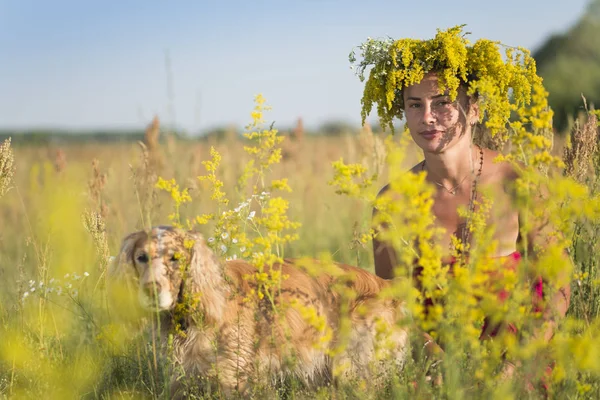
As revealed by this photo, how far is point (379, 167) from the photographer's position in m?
4.73

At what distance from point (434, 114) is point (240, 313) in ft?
5.82

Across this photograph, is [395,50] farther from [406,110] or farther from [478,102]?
[478,102]

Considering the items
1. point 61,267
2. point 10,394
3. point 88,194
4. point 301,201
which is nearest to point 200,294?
point 10,394

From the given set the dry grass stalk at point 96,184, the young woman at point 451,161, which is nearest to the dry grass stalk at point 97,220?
the dry grass stalk at point 96,184

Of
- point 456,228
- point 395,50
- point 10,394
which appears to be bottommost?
point 10,394

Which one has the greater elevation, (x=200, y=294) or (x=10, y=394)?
(x=200, y=294)

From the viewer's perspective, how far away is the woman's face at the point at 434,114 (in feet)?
12.8

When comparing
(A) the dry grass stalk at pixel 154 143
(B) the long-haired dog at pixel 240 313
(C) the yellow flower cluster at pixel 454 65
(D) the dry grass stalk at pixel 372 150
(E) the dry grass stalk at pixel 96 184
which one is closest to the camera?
(B) the long-haired dog at pixel 240 313

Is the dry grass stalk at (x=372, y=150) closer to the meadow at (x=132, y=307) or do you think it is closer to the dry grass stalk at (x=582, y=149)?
the meadow at (x=132, y=307)

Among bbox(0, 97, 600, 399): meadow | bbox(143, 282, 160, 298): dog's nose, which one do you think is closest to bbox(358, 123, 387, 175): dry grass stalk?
bbox(0, 97, 600, 399): meadow

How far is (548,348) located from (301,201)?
536 centimetres

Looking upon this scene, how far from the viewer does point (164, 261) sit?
3.02m

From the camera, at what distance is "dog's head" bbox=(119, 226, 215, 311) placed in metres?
2.93

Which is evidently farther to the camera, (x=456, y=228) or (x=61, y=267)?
(x=61, y=267)
